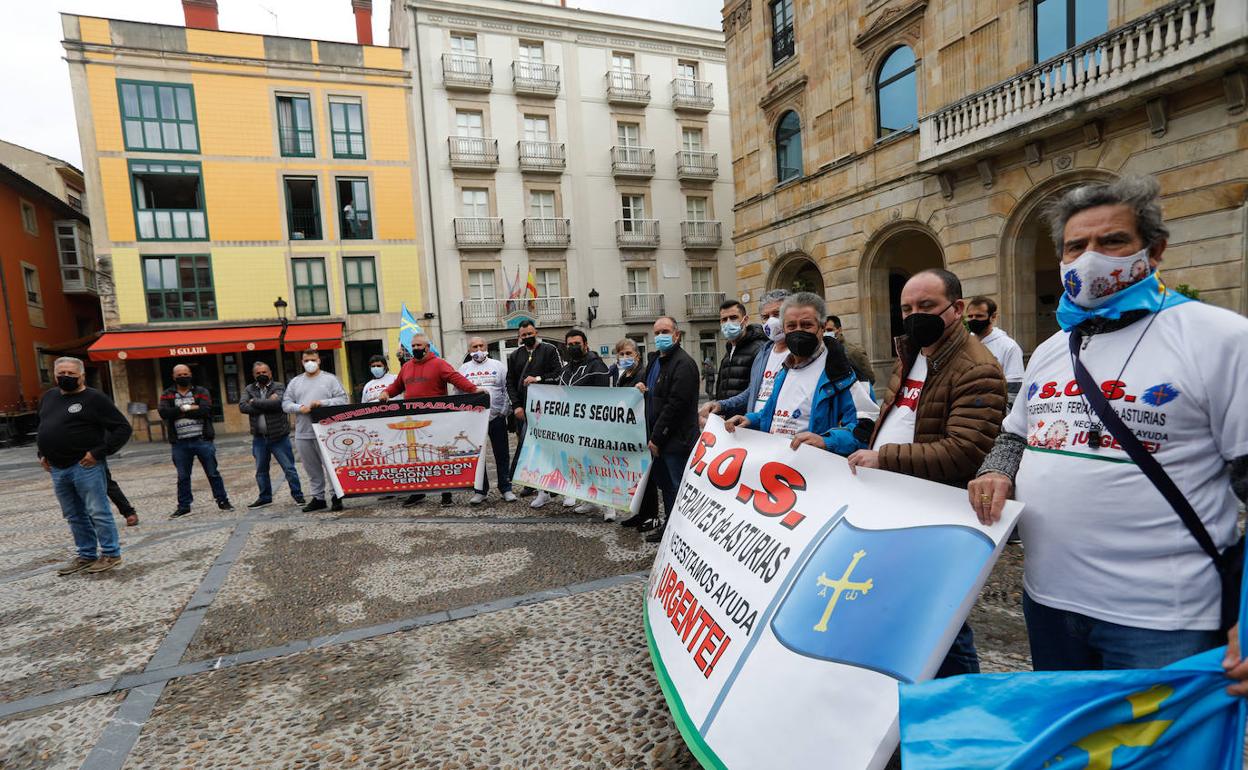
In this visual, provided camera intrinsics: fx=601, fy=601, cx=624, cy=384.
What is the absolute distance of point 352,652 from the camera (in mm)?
3291

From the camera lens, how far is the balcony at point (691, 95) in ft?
88.0

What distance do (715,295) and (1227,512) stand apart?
2674 centimetres

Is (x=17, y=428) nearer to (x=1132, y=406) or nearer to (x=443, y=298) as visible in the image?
(x=443, y=298)

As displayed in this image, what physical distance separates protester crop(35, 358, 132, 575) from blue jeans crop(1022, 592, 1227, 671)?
21.0ft

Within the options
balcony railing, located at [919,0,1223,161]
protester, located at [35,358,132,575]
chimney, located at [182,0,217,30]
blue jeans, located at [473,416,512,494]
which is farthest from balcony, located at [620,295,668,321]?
protester, located at [35,358,132,575]

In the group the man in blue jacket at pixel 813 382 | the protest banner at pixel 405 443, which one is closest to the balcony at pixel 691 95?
the protest banner at pixel 405 443

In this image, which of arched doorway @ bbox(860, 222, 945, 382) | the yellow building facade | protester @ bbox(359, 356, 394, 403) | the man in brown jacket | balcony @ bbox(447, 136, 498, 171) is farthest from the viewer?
balcony @ bbox(447, 136, 498, 171)

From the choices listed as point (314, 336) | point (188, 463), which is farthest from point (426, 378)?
point (314, 336)

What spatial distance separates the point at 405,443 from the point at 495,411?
1.05 meters

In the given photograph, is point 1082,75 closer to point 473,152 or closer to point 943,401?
point 943,401

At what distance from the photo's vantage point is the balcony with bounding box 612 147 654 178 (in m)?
25.8

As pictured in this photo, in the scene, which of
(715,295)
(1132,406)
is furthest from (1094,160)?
(715,295)

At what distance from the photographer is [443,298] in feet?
77.0

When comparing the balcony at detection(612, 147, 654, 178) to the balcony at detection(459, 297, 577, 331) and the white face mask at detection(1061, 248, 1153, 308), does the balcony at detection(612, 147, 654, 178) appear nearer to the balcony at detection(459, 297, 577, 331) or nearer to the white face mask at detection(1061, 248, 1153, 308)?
the balcony at detection(459, 297, 577, 331)
